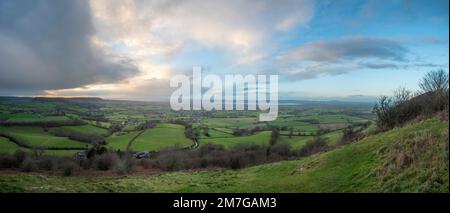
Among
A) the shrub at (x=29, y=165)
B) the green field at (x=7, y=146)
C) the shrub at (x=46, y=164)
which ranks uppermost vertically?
the green field at (x=7, y=146)

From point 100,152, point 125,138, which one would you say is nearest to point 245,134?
point 125,138

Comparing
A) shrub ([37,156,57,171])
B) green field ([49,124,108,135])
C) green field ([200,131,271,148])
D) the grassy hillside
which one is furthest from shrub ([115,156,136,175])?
the grassy hillside

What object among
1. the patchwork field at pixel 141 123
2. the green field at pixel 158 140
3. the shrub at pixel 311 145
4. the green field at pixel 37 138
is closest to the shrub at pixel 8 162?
the patchwork field at pixel 141 123

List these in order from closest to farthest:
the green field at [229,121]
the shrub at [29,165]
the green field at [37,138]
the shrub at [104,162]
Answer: the shrub at [29,165] < the green field at [229,121] < the green field at [37,138] < the shrub at [104,162]

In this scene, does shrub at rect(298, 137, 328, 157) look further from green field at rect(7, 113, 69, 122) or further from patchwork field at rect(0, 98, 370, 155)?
green field at rect(7, 113, 69, 122)

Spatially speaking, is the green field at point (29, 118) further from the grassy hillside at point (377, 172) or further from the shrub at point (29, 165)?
the grassy hillside at point (377, 172)

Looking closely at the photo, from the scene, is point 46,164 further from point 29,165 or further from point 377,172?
point 377,172
